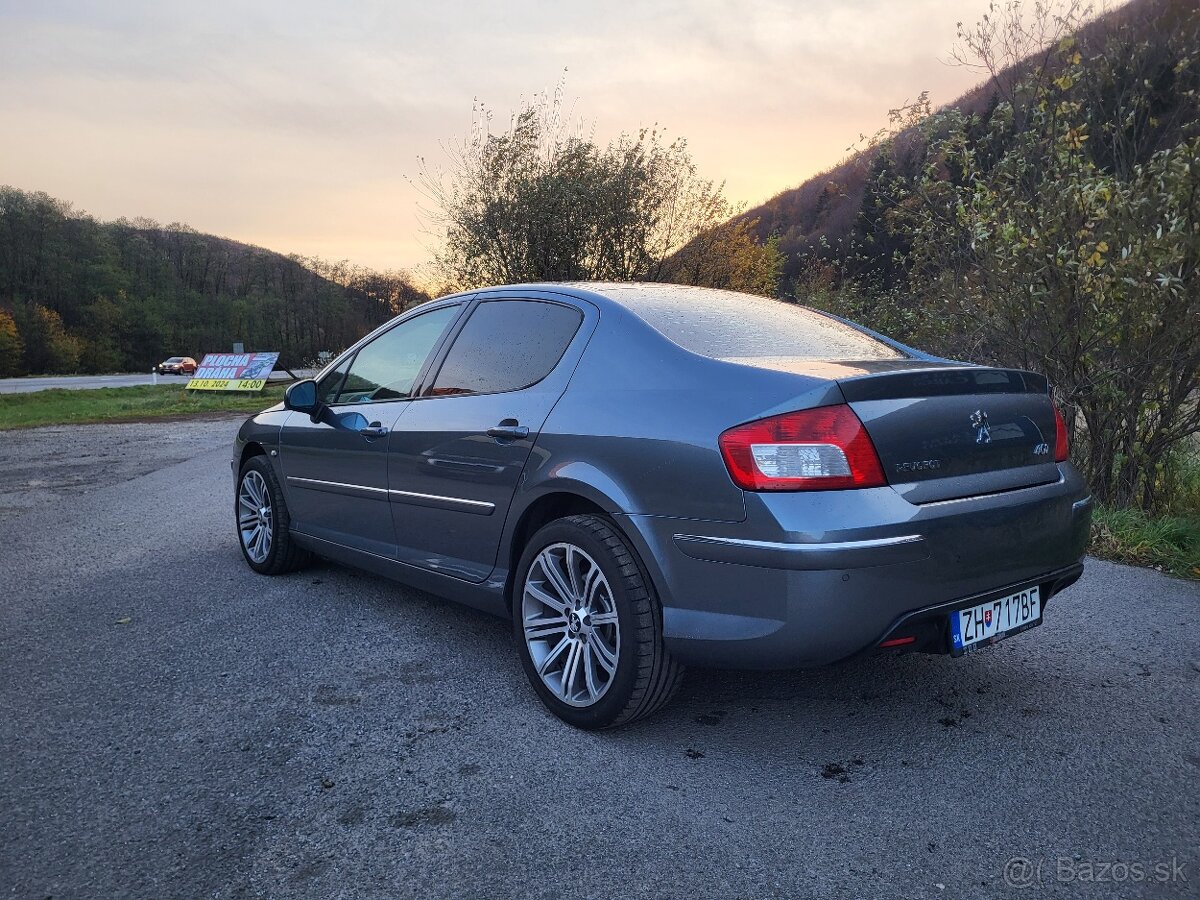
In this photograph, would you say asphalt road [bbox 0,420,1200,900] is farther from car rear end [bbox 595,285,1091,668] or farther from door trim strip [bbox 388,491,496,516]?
door trim strip [bbox 388,491,496,516]

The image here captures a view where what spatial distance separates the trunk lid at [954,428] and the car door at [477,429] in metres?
1.19

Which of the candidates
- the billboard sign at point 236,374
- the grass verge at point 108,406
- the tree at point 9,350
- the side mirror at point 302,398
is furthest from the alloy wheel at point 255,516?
the tree at point 9,350

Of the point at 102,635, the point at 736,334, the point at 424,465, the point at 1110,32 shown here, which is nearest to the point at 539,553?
the point at 424,465

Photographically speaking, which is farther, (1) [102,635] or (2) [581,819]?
(1) [102,635]

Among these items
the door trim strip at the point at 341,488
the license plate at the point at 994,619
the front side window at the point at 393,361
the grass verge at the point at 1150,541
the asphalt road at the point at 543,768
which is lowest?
the asphalt road at the point at 543,768

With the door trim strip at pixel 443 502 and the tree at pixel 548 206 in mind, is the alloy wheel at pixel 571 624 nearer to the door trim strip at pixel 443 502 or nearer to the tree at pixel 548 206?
the door trim strip at pixel 443 502

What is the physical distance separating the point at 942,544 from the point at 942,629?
0.97ft

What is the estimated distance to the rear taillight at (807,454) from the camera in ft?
8.16

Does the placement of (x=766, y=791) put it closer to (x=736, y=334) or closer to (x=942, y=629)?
(x=942, y=629)

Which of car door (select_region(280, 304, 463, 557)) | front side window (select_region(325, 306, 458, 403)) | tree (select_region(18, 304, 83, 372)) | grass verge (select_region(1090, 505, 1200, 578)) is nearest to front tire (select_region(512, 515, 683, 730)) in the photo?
car door (select_region(280, 304, 463, 557))

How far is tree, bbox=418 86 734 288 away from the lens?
21.0m

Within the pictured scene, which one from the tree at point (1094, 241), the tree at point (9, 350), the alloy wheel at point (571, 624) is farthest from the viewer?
the tree at point (9, 350)

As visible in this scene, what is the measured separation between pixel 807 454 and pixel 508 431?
4.16 ft

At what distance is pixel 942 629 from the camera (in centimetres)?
265
